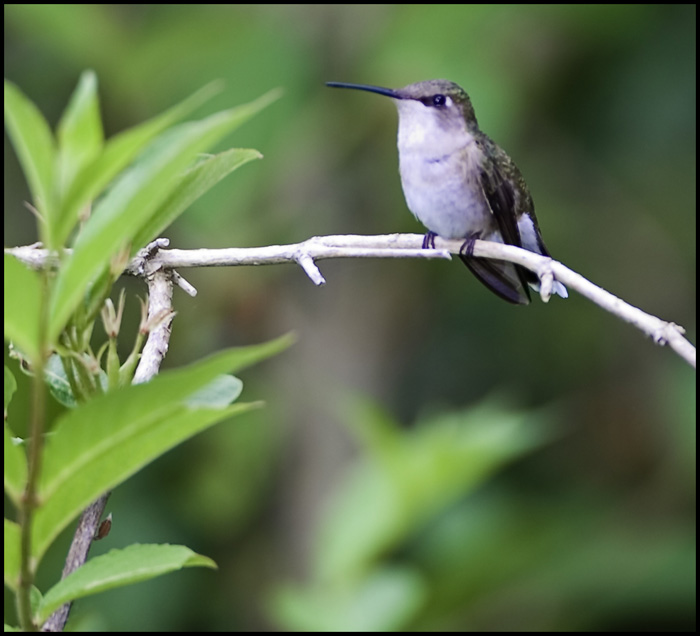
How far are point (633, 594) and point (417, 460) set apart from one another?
1.67 meters

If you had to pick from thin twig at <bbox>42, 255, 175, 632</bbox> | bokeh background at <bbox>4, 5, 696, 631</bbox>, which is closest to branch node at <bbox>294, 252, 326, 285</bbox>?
thin twig at <bbox>42, 255, 175, 632</bbox>

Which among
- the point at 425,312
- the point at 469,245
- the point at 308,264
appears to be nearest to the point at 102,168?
the point at 308,264

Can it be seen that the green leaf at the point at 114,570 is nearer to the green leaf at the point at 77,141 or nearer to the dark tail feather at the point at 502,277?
the green leaf at the point at 77,141

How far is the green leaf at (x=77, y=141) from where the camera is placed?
728mm

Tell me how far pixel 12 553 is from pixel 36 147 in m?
0.31

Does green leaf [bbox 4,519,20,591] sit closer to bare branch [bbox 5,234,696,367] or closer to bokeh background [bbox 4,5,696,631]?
bare branch [bbox 5,234,696,367]

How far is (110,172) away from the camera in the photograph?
0.75m

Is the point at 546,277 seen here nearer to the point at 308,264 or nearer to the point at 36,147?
the point at 308,264

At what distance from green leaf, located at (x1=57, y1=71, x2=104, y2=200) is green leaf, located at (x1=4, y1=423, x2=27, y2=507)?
7.8 inches

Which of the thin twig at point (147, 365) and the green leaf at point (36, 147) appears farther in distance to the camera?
the thin twig at point (147, 365)

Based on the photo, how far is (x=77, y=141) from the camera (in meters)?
0.74

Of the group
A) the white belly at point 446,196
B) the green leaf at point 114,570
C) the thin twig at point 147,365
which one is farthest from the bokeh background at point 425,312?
the green leaf at point 114,570

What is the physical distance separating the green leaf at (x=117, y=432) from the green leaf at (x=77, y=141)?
16 cm

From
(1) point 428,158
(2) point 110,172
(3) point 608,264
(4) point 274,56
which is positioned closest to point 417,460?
(1) point 428,158
